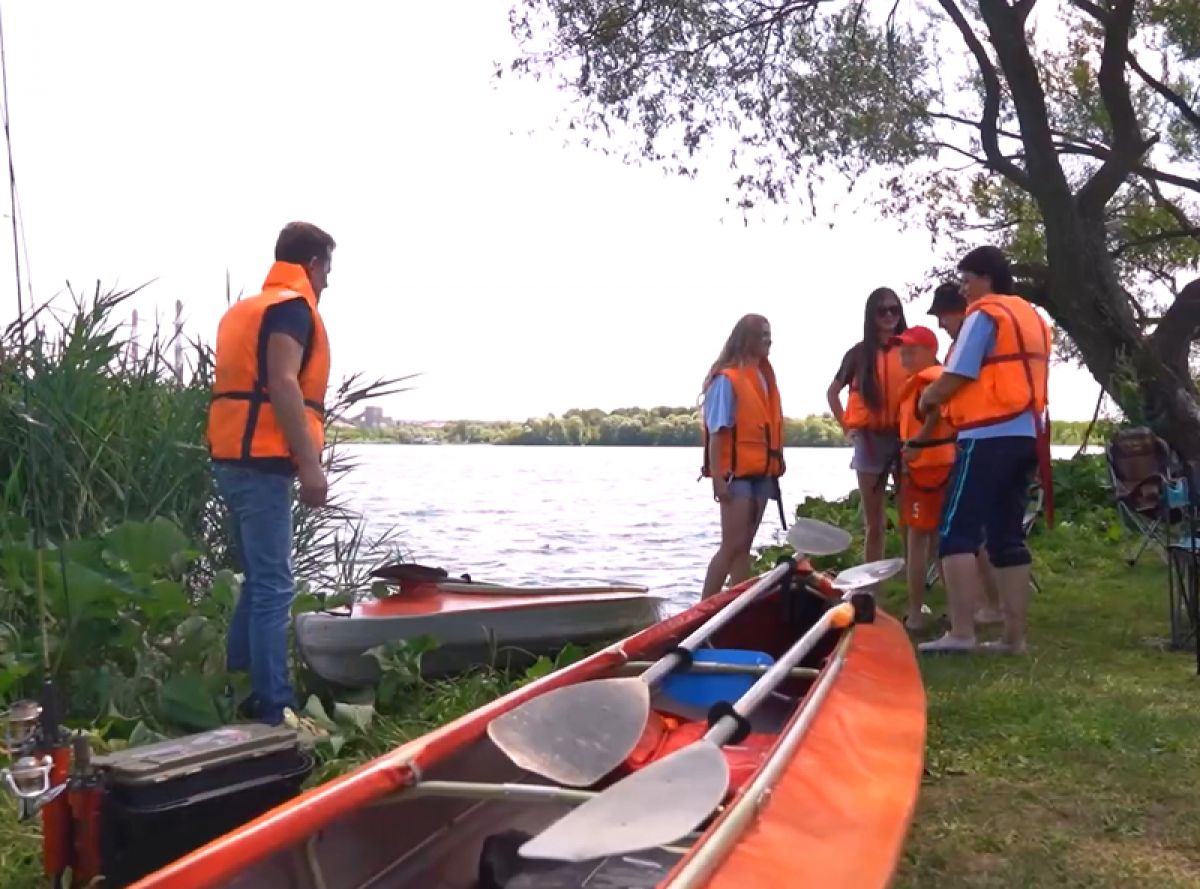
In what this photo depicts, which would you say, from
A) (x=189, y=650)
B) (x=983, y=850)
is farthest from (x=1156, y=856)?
(x=189, y=650)

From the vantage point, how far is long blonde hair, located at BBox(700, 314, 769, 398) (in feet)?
18.1

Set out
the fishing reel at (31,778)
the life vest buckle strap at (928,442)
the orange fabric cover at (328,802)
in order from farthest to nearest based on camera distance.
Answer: the life vest buckle strap at (928,442) → the fishing reel at (31,778) → the orange fabric cover at (328,802)

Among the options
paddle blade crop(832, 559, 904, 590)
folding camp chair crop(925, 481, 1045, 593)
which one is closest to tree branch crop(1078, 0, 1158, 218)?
folding camp chair crop(925, 481, 1045, 593)

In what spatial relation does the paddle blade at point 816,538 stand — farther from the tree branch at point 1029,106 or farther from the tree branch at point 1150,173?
the tree branch at point 1150,173

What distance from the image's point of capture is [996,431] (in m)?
4.56

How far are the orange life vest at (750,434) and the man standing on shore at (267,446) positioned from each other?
2071mm

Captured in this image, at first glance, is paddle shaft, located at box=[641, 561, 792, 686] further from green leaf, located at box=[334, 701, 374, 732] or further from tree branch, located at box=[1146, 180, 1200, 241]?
tree branch, located at box=[1146, 180, 1200, 241]

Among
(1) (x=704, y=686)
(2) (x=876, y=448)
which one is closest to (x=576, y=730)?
(1) (x=704, y=686)

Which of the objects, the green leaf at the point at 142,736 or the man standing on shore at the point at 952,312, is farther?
the man standing on shore at the point at 952,312

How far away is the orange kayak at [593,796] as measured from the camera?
182cm

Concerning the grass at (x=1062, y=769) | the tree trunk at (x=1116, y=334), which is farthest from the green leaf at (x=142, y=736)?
the tree trunk at (x=1116, y=334)

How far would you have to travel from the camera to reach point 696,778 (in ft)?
6.27

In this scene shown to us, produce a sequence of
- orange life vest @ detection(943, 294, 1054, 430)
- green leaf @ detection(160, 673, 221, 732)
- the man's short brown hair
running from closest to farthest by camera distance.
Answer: green leaf @ detection(160, 673, 221, 732)
the man's short brown hair
orange life vest @ detection(943, 294, 1054, 430)

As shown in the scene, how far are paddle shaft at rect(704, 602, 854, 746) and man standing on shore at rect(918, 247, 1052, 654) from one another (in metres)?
1.12
